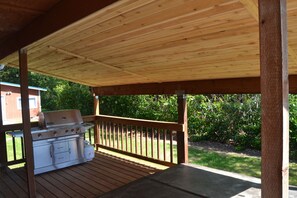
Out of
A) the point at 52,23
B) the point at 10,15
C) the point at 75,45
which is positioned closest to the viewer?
the point at 52,23

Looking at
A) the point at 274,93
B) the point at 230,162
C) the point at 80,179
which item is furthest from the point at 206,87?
the point at 274,93

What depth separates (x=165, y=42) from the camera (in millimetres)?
2826

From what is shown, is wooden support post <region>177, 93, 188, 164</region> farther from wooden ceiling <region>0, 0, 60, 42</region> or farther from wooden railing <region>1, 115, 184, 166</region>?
wooden ceiling <region>0, 0, 60, 42</region>

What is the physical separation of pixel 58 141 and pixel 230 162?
12.6ft

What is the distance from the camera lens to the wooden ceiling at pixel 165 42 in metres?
2.02

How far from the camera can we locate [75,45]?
3.40 metres

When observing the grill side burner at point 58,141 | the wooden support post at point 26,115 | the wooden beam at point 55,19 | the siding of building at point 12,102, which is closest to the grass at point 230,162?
the grill side burner at point 58,141

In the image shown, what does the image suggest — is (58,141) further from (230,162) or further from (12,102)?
(12,102)

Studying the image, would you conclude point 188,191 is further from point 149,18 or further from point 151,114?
point 151,114

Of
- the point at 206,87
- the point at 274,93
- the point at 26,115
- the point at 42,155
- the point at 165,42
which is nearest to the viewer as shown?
the point at 274,93

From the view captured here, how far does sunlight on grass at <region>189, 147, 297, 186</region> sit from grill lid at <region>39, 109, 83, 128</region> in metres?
2.86

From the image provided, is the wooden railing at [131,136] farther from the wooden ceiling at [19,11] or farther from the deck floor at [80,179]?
the wooden ceiling at [19,11]

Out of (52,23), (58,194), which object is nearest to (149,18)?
(52,23)

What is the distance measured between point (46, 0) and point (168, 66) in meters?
1.96
